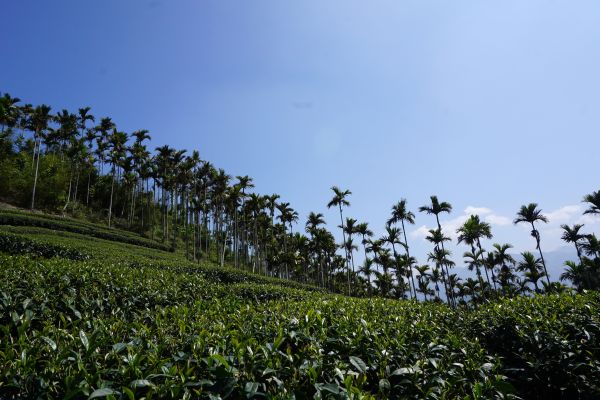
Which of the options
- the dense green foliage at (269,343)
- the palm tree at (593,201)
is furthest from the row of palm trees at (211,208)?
the dense green foliage at (269,343)

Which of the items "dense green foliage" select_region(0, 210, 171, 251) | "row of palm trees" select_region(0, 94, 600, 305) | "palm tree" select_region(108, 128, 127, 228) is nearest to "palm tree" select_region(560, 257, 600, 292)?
"row of palm trees" select_region(0, 94, 600, 305)

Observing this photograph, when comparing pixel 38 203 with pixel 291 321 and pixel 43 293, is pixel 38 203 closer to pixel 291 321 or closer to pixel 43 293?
pixel 43 293

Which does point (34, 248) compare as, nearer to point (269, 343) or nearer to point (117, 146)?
point (269, 343)

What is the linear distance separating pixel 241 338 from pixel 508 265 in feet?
241

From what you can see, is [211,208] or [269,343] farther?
[211,208]

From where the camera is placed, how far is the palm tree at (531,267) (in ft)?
171

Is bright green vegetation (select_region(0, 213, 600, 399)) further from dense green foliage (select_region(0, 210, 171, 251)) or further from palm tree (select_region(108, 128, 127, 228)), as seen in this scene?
palm tree (select_region(108, 128, 127, 228))

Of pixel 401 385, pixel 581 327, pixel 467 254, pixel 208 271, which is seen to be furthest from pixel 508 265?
pixel 401 385

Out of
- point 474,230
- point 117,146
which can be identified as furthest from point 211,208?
point 474,230

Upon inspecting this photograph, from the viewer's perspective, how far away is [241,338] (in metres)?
4.11

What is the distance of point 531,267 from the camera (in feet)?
176

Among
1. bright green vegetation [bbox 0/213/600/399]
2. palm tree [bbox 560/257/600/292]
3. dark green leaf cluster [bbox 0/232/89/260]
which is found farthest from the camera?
palm tree [bbox 560/257/600/292]

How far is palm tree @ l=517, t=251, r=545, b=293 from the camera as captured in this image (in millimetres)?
52156

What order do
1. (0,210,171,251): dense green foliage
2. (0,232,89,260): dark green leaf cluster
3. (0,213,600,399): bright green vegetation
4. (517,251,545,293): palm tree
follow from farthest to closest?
(517,251,545,293): palm tree < (0,210,171,251): dense green foliage < (0,232,89,260): dark green leaf cluster < (0,213,600,399): bright green vegetation
